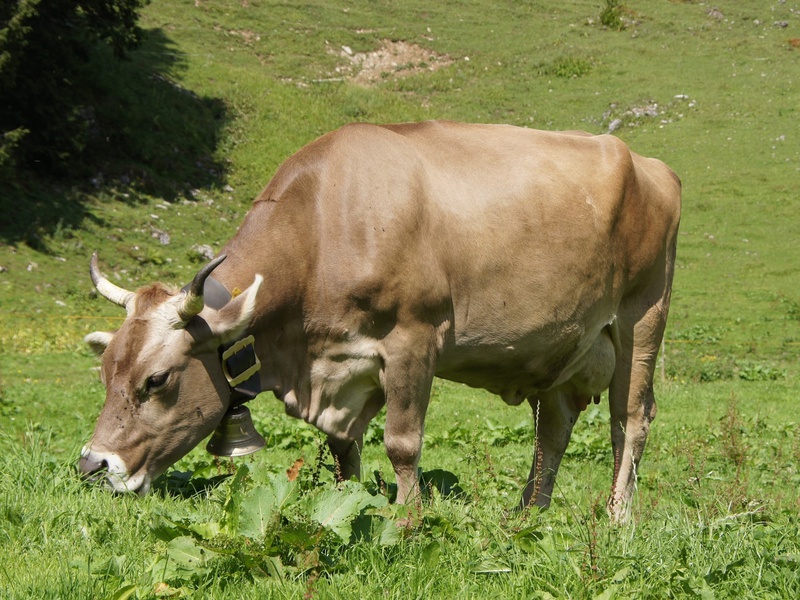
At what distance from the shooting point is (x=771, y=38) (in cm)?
4178

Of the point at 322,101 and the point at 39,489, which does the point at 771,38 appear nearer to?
the point at 322,101

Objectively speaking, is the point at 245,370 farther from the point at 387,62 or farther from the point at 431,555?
A: the point at 387,62

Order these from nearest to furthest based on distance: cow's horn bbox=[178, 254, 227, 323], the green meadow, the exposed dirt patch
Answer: the green meadow, cow's horn bbox=[178, 254, 227, 323], the exposed dirt patch

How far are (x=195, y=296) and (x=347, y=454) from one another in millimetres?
1754

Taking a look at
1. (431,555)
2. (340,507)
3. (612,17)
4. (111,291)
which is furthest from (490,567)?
(612,17)

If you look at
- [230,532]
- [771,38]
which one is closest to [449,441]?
[230,532]

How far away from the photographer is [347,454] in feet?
19.9

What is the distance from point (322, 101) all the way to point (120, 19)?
34.9 ft

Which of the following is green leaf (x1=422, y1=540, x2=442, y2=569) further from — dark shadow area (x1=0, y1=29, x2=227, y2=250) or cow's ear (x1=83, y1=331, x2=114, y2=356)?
dark shadow area (x1=0, y1=29, x2=227, y2=250)

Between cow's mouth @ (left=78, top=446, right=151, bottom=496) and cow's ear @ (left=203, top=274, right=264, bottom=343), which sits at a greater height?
cow's ear @ (left=203, top=274, right=264, bottom=343)

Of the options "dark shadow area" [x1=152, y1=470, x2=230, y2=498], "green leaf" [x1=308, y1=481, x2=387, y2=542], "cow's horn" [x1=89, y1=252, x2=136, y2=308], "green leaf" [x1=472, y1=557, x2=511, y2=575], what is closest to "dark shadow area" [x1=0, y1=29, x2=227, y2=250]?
"dark shadow area" [x1=152, y1=470, x2=230, y2=498]

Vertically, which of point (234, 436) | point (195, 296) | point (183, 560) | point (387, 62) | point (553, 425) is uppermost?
point (195, 296)

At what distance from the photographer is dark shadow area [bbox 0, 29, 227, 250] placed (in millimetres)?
22703

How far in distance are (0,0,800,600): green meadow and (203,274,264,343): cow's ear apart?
0.88 meters
